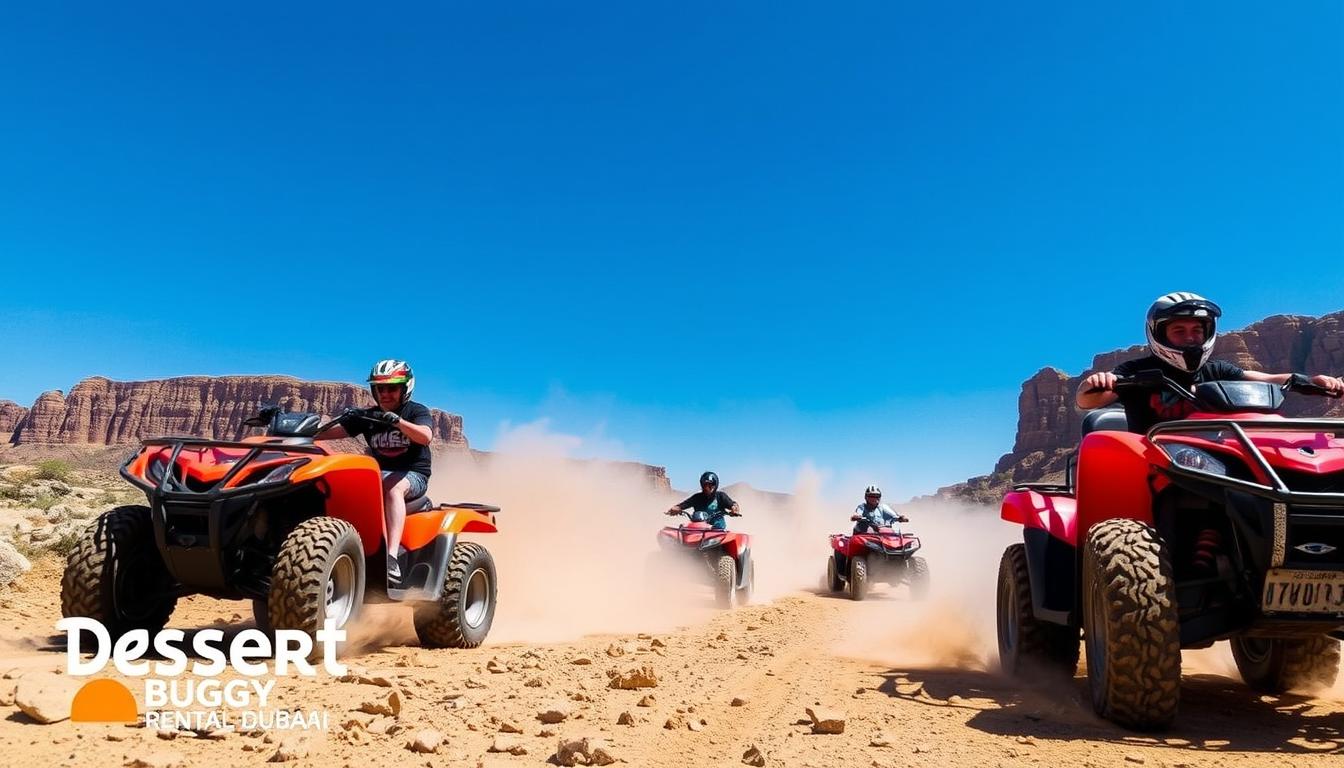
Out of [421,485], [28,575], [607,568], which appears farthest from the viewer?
[607,568]

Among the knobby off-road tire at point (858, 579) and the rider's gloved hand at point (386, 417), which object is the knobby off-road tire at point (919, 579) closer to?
the knobby off-road tire at point (858, 579)

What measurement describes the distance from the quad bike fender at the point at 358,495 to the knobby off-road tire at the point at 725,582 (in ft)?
22.2

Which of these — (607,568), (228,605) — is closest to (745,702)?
(228,605)

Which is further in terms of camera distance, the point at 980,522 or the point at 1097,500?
the point at 980,522

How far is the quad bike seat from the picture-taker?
5.23 m

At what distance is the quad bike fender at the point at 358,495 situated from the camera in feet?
17.3

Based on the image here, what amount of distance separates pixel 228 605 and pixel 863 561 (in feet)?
35.0

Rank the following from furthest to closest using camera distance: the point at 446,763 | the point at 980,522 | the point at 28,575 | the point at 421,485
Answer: the point at 980,522 → the point at 28,575 → the point at 421,485 → the point at 446,763

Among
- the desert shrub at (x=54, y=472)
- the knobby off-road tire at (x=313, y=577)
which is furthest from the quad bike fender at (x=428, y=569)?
the desert shrub at (x=54, y=472)

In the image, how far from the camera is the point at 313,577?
179 inches

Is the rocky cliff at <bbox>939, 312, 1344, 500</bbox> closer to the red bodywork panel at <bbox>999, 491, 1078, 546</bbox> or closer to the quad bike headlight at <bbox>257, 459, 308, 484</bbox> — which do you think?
the red bodywork panel at <bbox>999, 491, 1078, 546</bbox>

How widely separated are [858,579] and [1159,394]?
1051 cm

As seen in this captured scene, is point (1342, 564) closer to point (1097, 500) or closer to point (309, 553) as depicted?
point (1097, 500)

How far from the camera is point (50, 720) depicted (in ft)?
9.81
